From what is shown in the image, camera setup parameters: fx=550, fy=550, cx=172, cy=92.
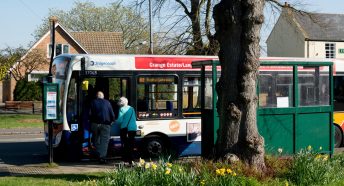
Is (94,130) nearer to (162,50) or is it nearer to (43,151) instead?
(43,151)

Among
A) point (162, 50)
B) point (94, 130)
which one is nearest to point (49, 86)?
point (94, 130)

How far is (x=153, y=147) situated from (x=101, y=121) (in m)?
2.12

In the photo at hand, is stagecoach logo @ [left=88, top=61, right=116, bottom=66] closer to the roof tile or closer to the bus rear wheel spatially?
the bus rear wheel

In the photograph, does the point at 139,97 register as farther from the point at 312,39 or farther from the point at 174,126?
the point at 312,39

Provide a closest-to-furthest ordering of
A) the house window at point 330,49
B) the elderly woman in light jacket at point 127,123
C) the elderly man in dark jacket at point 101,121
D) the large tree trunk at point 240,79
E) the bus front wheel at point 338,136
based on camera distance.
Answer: the large tree trunk at point 240,79, the elderly woman in light jacket at point 127,123, the elderly man in dark jacket at point 101,121, the bus front wheel at point 338,136, the house window at point 330,49

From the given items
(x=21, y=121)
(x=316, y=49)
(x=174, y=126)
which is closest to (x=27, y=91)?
(x=21, y=121)

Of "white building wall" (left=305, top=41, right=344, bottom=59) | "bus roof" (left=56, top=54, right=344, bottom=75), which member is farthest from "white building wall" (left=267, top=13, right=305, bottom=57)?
"bus roof" (left=56, top=54, right=344, bottom=75)

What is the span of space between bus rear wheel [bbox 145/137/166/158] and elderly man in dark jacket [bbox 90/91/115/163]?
1569 mm

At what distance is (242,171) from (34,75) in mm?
41441

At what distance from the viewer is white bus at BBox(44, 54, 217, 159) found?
1452 cm

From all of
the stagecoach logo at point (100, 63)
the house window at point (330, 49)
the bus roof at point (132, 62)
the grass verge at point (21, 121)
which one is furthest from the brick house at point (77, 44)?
the stagecoach logo at point (100, 63)

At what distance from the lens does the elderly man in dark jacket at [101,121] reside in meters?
13.6

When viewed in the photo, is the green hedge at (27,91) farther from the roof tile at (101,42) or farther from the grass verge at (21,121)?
the roof tile at (101,42)

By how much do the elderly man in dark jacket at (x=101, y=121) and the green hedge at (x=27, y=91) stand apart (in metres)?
27.0
